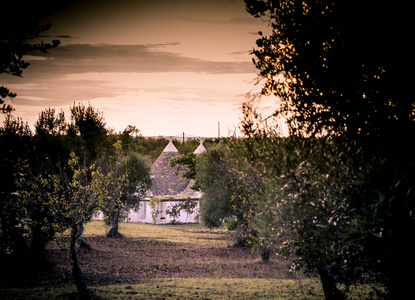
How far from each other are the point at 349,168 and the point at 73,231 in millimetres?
13763

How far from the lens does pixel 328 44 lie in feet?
42.1

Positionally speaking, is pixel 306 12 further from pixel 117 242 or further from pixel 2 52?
pixel 117 242

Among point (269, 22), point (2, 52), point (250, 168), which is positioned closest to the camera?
point (2, 52)

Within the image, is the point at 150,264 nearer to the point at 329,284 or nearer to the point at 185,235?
the point at 329,284

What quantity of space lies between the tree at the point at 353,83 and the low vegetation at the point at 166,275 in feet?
16.4

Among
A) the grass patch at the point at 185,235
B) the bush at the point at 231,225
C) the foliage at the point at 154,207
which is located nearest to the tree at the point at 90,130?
the grass patch at the point at 185,235

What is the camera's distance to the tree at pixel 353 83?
453 inches

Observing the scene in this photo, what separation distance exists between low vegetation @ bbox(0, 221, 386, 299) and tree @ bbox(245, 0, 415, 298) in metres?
4.99

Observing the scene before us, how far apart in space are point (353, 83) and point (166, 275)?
64.9 ft

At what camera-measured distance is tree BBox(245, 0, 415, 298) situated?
1150 cm

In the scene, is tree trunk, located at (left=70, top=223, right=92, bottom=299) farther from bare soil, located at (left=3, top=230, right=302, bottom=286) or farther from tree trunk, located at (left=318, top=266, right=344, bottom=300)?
tree trunk, located at (left=318, top=266, right=344, bottom=300)

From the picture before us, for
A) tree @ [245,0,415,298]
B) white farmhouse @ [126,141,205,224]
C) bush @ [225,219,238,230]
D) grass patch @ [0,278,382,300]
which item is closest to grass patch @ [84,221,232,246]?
bush @ [225,219,238,230]

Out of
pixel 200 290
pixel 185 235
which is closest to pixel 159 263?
pixel 200 290

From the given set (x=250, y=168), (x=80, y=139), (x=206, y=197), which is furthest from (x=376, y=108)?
(x=206, y=197)
